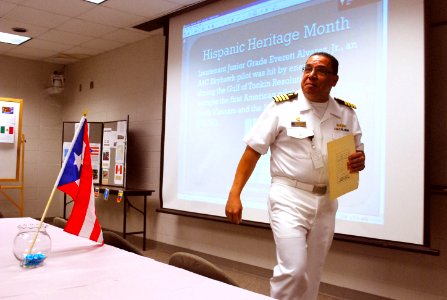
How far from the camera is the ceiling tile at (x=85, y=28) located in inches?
193

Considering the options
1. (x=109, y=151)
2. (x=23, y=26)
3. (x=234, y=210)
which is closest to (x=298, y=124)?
(x=234, y=210)

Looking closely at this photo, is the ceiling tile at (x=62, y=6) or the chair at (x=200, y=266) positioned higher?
the ceiling tile at (x=62, y=6)

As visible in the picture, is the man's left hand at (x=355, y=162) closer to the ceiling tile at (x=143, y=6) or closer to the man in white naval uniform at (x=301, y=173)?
the man in white naval uniform at (x=301, y=173)

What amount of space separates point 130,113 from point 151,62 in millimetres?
741

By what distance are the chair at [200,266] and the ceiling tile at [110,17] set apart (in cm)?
362

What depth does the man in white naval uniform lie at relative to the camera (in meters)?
2.03

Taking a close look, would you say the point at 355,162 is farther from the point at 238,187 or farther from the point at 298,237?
the point at 238,187

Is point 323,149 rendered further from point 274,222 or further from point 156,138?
point 156,138

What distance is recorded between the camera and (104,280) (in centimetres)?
121

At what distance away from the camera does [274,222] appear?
7.00 feet

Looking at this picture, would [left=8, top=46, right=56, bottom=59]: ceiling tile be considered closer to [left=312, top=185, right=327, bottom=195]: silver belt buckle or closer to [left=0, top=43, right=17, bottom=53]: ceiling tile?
[left=0, top=43, right=17, bottom=53]: ceiling tile

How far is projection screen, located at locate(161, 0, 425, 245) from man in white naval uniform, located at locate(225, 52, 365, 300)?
0.65 m

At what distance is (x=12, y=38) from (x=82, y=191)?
490cm

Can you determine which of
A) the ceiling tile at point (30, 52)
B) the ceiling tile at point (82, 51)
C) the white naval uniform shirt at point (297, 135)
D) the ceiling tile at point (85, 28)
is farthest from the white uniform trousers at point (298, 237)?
the ceiling tile at point (30, 52)
